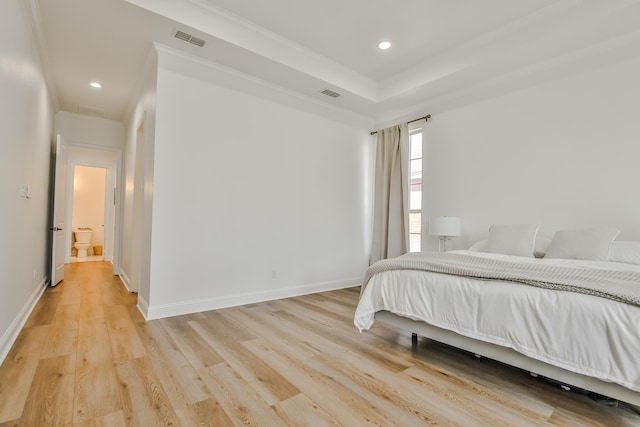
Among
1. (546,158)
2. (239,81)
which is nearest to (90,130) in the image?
(239,81)

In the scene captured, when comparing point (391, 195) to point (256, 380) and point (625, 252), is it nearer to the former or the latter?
point (625, 252)

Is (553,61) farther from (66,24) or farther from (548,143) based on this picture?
(66,24)

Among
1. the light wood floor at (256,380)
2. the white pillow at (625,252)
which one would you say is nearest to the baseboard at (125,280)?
the light wood floor at (256,380)

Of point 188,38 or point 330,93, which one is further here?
point 330,93

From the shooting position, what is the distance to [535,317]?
69.4 inches

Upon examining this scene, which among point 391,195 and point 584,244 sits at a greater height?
point 391,195

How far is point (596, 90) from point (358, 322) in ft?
10.9

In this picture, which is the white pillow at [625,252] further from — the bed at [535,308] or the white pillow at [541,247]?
the white pillow at [541,247]

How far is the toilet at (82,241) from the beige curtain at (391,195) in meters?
7.21

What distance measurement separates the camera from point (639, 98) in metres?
2.91

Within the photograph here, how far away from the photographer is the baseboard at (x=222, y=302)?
10.2 feet

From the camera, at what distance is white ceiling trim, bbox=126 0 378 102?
2791 mm

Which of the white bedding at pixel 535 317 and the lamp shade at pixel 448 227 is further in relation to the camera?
the lamp shade at pixel 448 227

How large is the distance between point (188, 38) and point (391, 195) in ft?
10.8
